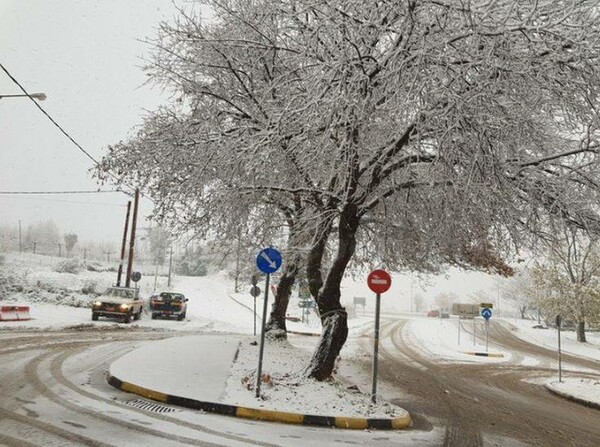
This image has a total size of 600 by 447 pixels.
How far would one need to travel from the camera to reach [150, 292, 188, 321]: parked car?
30.7m

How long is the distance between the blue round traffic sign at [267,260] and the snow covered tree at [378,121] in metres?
1.51

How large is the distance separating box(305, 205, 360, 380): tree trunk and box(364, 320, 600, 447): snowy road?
2.03m

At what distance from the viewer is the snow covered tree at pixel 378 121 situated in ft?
21.7

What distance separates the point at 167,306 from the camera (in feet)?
101

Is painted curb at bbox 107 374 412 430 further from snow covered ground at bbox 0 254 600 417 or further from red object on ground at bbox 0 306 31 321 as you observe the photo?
red object on ground at bbox 0 306 31 321

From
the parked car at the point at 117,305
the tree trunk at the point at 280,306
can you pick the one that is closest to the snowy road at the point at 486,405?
Result: the tree trunk at the point at 280,306

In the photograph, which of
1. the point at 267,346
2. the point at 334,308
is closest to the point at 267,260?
the point at 334,308

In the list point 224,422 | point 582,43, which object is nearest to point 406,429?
point 224,422

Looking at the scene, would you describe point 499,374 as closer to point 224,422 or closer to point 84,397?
point 224,422

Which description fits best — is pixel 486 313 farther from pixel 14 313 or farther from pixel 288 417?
pixel 14 313

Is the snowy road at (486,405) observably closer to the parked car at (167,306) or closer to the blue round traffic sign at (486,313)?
the blue round traffic sign at (486,313)

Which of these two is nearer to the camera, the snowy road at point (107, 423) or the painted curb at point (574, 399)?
the snowy road at point (107, 423)

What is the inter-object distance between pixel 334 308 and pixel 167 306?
891 inches

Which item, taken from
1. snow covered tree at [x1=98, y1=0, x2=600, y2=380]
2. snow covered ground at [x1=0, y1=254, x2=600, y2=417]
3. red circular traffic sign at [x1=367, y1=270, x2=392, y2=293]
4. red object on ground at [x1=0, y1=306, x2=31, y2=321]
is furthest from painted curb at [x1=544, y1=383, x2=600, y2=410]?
red object on ground at [x1=0, y1=306, x2=31, y2=321]
